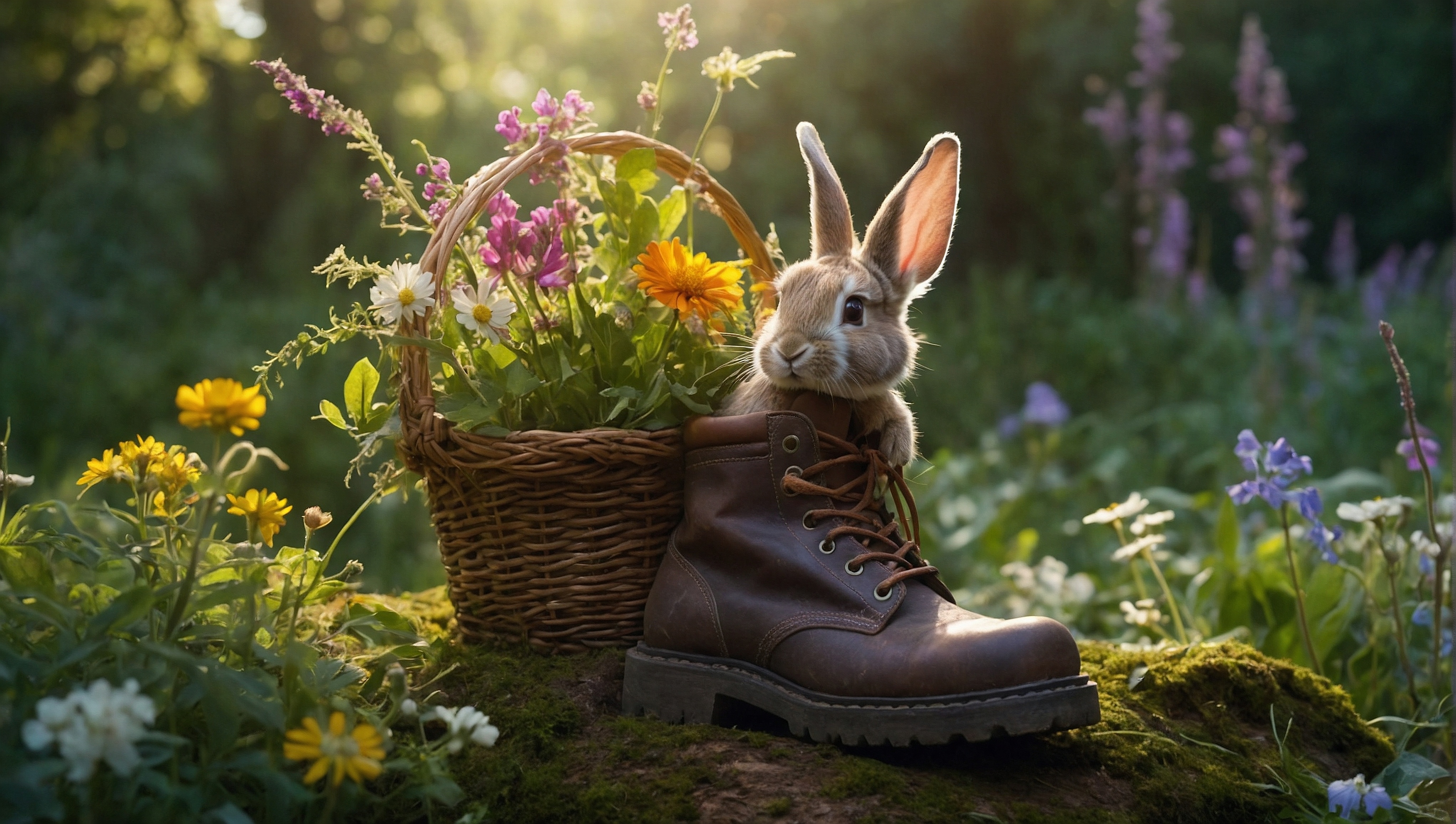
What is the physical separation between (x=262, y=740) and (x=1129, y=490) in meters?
3.75

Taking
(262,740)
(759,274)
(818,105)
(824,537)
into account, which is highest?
(818,105)

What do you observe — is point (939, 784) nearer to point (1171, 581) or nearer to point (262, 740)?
point (262, 740)

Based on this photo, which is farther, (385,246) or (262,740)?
(385,246)

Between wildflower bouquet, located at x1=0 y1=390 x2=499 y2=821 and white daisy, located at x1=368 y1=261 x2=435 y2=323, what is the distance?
31 cm

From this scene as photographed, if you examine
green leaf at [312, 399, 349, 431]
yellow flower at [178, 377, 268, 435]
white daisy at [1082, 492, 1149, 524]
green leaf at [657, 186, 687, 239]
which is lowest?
white daisy at [1082, 492, 1149, 524]

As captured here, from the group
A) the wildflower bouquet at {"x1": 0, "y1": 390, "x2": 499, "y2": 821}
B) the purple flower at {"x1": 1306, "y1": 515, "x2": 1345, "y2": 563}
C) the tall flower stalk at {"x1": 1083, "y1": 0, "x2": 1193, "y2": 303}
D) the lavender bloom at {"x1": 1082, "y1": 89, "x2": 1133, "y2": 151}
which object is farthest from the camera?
the lavender bloom at {"x1": 1082, "y1": 89, "x2": 1133, "y2": 151}

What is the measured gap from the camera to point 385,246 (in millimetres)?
7676

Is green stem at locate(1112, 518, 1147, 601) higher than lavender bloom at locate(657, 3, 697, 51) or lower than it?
lower

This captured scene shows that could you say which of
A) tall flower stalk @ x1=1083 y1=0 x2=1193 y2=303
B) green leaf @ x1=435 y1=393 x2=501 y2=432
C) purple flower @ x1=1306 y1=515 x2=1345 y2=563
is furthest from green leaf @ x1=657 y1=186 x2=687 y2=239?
tall flower stalk @ x1=1083 y1=0 x2=1193 y2=303

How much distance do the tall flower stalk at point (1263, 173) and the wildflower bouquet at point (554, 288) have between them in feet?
11.8

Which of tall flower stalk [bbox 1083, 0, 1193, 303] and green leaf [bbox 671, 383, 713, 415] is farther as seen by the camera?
tall flower stalk [bbox 1083, 0, 1193, 303]

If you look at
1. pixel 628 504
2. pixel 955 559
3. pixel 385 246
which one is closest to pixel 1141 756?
pixel 628 504

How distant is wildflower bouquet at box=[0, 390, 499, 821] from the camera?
1158 mm

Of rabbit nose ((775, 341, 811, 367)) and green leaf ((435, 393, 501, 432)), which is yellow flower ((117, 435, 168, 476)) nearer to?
green leaf ((435, 393, 501, 432))
